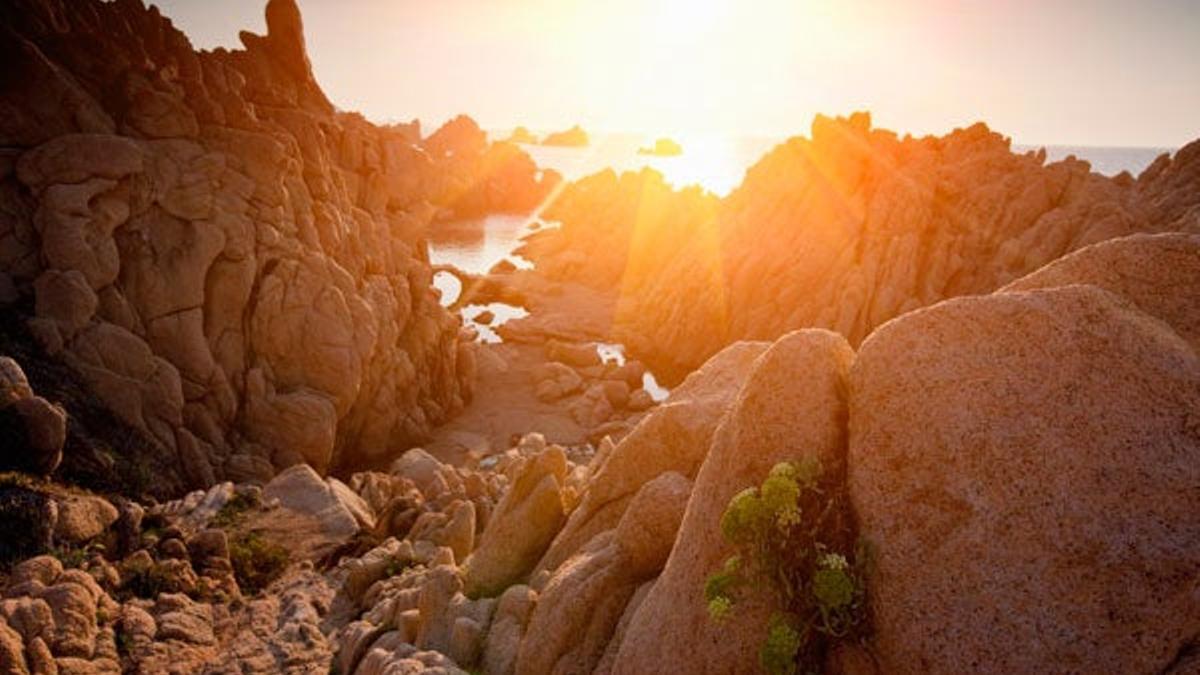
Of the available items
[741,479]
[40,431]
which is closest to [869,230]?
[741,479]

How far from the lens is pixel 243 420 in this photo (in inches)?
1727

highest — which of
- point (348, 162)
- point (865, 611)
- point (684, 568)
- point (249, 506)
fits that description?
point (348, 162)

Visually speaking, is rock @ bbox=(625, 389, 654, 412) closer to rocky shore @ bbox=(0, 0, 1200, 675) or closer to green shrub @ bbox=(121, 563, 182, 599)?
rocky shore @ bbox=(0, 0, 1200, 675)

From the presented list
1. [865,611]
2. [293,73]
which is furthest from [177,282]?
[865,611]

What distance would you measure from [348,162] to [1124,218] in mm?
73144

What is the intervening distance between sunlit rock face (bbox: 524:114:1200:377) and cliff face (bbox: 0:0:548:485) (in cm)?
3916

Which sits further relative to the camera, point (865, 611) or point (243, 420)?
point (243, 420)

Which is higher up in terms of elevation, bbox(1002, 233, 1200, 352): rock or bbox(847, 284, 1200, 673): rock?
bbox(1002, 233, 1200, 352): rock

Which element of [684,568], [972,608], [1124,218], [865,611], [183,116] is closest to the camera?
[972,608]

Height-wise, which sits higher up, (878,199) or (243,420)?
(878,199)

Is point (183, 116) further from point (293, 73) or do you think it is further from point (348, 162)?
point (293, 73)

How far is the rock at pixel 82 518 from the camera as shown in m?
25.5

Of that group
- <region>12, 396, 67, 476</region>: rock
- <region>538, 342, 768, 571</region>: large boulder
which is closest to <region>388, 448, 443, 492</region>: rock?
<region>12, 396, 67, 476</region>: rock

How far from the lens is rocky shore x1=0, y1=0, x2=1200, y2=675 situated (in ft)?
33.1
